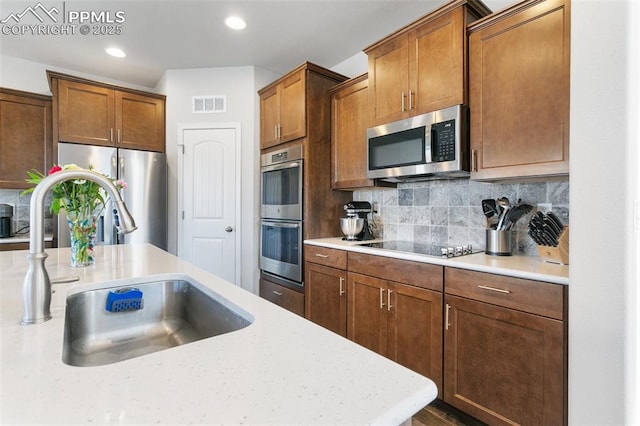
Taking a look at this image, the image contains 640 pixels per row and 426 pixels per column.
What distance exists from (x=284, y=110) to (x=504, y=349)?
260cm

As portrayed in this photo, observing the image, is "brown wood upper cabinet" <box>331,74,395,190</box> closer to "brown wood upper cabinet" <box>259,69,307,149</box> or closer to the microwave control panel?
"brown wood upper cabinet" <box>259,69,307,149</box>

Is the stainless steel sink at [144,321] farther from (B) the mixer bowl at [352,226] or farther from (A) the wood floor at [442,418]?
(B) the mixer bowl at [352,226]

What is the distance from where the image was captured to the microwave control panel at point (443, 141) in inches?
77.2

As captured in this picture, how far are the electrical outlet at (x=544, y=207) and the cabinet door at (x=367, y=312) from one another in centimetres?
103

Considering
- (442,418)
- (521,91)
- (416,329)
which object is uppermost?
(521,91)

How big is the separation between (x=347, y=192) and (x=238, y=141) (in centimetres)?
138

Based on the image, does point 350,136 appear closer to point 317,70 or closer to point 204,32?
point 317,70

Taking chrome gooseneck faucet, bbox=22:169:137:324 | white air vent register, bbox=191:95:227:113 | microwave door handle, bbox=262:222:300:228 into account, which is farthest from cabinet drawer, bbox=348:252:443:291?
white air vent register, bbox=191:95:227:113

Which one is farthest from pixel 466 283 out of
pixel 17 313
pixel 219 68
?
pixel 219 68

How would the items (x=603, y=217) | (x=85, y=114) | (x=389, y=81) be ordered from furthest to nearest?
(x=85, y=114)
(x=389, y=81)
(x=603, y=217)

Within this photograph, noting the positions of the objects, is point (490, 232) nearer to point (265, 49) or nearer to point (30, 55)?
point (265, 49)

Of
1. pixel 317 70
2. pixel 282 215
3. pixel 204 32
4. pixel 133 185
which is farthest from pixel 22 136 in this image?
pixel 317 70

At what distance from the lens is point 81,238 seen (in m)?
1.45

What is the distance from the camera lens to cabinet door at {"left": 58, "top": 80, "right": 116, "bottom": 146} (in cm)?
314
